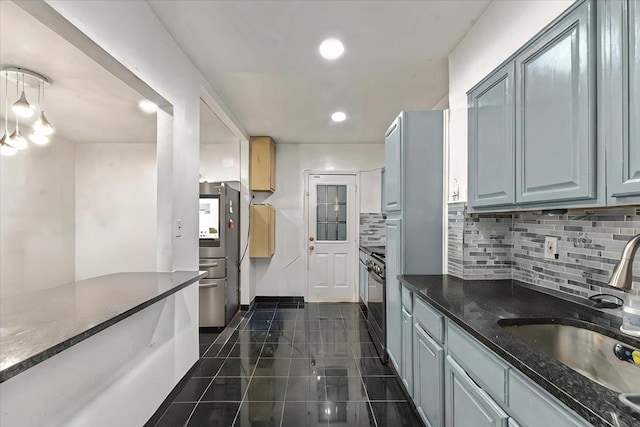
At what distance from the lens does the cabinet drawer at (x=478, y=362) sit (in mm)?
1071

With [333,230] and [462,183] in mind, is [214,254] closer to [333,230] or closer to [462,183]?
[333,230]

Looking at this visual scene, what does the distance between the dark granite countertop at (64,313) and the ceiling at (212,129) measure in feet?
6.59

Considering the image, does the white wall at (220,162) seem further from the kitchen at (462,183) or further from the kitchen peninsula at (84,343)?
the kitchen peninsula at (84,343)

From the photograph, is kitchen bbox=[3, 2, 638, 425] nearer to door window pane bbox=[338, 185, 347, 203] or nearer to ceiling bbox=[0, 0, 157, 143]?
ceiling bbox=[0, 0, 157, 143]

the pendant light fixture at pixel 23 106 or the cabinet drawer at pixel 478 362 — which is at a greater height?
the pendant light fixture at pixel 23 106

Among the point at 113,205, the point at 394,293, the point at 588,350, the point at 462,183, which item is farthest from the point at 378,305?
the point at 113,205

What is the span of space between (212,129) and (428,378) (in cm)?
377

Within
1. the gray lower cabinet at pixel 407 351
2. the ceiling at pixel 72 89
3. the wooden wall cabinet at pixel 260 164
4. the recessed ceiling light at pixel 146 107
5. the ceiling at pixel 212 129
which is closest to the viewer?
the ceiling at pixel 72 89

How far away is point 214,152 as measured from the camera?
4770mm

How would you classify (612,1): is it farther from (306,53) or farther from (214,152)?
(214,152)

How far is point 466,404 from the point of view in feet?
4.31

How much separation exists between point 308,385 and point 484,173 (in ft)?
A: 6.67

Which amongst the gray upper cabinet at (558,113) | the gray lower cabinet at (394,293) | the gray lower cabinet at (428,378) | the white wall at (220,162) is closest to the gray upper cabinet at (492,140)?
the gray upper cabinet at (558,113)

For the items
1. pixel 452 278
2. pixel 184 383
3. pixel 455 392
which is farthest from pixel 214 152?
pixel 455 392
